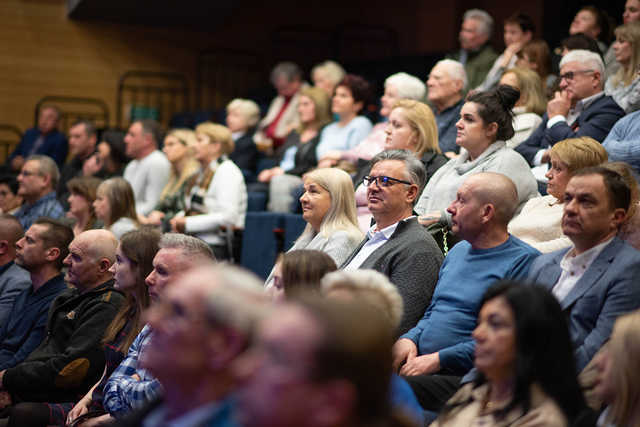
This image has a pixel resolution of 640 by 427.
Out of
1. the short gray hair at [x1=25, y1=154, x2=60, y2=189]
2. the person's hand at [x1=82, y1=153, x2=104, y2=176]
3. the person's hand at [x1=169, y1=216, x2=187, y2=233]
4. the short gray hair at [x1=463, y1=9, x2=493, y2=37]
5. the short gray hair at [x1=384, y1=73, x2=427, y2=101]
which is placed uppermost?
the short gray hair at [x1=463, y1=9, x2=493, y2=37]

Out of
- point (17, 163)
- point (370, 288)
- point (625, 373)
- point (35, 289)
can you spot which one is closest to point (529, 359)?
point (625, 373)

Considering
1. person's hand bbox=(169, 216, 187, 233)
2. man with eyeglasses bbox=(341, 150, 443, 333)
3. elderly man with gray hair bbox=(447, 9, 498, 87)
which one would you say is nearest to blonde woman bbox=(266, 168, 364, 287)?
man with eyeglasses bbox=(341, 150, 443, 333)

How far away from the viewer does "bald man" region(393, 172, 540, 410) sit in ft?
9.43

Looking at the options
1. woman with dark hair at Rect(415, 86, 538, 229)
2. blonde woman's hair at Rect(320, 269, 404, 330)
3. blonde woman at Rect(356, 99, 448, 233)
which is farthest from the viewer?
blonde woman at Rect(356, 99, 448, 233)

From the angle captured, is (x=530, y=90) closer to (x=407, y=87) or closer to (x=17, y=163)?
(x=407, y=87)

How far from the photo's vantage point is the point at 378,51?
9.29m

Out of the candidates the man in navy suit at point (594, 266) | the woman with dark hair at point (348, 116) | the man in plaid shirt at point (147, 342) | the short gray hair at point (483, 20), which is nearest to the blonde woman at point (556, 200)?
the man in navy suit at point (594, 266)

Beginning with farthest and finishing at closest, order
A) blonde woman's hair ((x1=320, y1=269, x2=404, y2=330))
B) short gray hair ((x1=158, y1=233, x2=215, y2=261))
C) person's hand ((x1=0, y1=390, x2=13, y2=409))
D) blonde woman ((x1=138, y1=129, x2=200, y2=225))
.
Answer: blonde woman ((x1=138, y1=129, x2=200, y2=225)) < person's hand ((x1=0, y1=390, x2=13, y2=409)) < short gray hair ((x1=158, y1=233, x2=215, y2=261)) < blonde woman's hair ((x1=320, y1=269, x2=404, y2=330))

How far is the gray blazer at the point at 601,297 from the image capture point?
2.43 meters

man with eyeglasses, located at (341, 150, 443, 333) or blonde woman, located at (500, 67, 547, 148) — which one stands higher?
blonde woman, located at (500, 67, 547, 148)

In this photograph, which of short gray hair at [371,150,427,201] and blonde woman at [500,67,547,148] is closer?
short gray hair at [371,150,427,201]

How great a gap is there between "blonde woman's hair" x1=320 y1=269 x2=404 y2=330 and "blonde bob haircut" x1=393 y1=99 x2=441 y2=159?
81.9 inches

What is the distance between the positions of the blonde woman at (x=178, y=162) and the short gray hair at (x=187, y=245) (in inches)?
111

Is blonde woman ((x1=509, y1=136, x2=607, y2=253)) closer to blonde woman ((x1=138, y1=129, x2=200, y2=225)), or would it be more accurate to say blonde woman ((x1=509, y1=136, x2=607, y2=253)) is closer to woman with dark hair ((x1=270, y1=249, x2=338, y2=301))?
woman with dark hair ((x1=270, y1=249, x2=338, y2=301))
